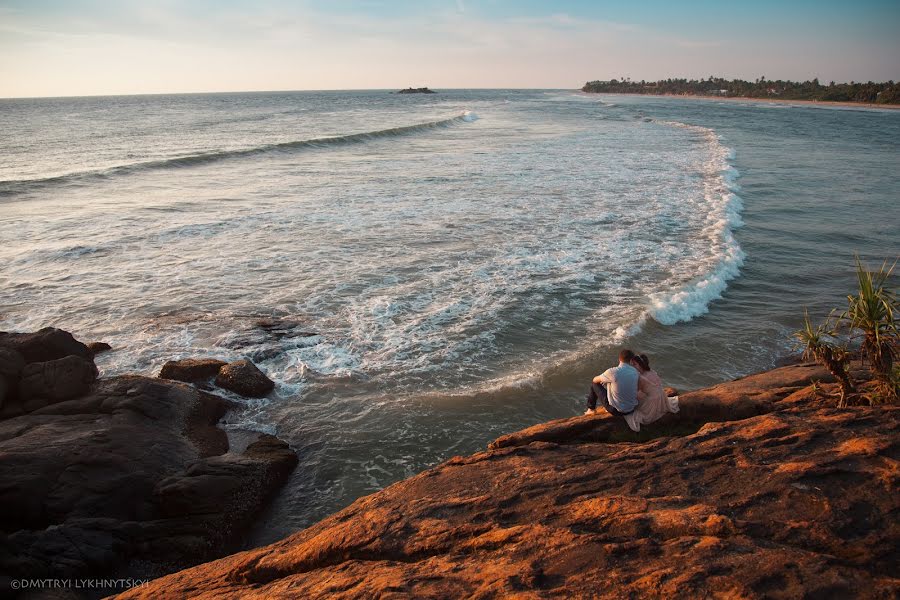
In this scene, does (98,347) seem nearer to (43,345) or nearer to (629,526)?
(43,345)

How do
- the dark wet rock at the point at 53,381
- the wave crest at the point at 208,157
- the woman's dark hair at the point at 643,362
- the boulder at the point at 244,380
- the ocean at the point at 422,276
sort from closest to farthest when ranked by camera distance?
1. the woman's dark hair at the point at 643,362
2. the dark wet rock at the point at 53,381
3. the ocean at the point at 422,276
4. the boulder at the point at 244,380
5. the wave crest at the point at 208,157

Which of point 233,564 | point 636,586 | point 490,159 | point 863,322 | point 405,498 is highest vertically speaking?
point 490,159

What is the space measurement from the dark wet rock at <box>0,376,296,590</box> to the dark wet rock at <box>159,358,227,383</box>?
1244mm

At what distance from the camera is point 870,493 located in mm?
4066

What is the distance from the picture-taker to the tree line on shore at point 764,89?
10244 cm

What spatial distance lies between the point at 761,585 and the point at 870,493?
1461 millimetres

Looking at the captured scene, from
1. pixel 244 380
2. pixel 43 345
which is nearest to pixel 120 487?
pixel 244 380

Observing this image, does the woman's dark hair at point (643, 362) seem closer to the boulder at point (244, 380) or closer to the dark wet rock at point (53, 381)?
the boulder at point (244, 380)

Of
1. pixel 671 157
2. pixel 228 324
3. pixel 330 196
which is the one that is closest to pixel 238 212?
pixel 330 196

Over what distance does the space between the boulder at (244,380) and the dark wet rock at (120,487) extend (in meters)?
1.16

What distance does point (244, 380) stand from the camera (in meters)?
9.20

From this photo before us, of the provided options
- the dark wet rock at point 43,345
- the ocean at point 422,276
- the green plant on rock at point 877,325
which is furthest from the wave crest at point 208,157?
the green plant on rock at point 877,325

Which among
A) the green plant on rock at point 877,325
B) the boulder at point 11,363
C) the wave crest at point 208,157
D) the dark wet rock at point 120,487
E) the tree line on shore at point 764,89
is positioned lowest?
the dark wet rock at point 120,487

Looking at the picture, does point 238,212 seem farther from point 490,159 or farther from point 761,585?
point 761,585
